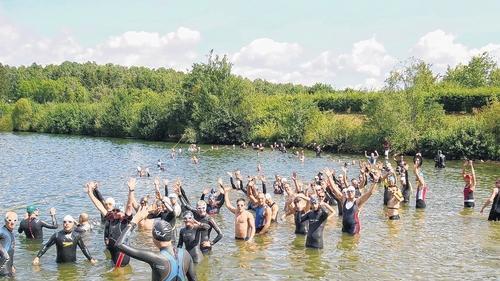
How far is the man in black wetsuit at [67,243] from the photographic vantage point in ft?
45.5

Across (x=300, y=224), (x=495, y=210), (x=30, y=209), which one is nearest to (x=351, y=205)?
(x=300, y=224)

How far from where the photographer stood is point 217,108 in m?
84.8

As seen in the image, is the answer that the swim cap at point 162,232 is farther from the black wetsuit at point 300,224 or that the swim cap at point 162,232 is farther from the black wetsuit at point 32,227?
the black wetsuit at point 32,227

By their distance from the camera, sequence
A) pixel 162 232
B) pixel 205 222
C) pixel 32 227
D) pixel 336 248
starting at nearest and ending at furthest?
pixel 162 232
pixel 205 222
pixel 336 248
pixel 32 227

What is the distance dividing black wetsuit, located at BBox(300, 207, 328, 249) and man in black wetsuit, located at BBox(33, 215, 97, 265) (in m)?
5.87

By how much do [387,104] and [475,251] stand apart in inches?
1807

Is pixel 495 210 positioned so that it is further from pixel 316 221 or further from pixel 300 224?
pixel 316 221

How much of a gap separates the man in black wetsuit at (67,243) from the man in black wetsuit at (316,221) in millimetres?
5873

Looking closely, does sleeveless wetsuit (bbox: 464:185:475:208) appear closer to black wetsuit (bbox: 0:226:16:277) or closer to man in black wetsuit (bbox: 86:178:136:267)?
man in black wetsuit (bbox: 86:178:136:267)

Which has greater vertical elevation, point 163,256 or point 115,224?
point 163,256

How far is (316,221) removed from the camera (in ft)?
50.9

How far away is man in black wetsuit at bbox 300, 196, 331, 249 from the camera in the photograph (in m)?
15.3

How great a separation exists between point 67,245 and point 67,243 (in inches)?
2.8

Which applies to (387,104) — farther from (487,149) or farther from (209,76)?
(209,76)
